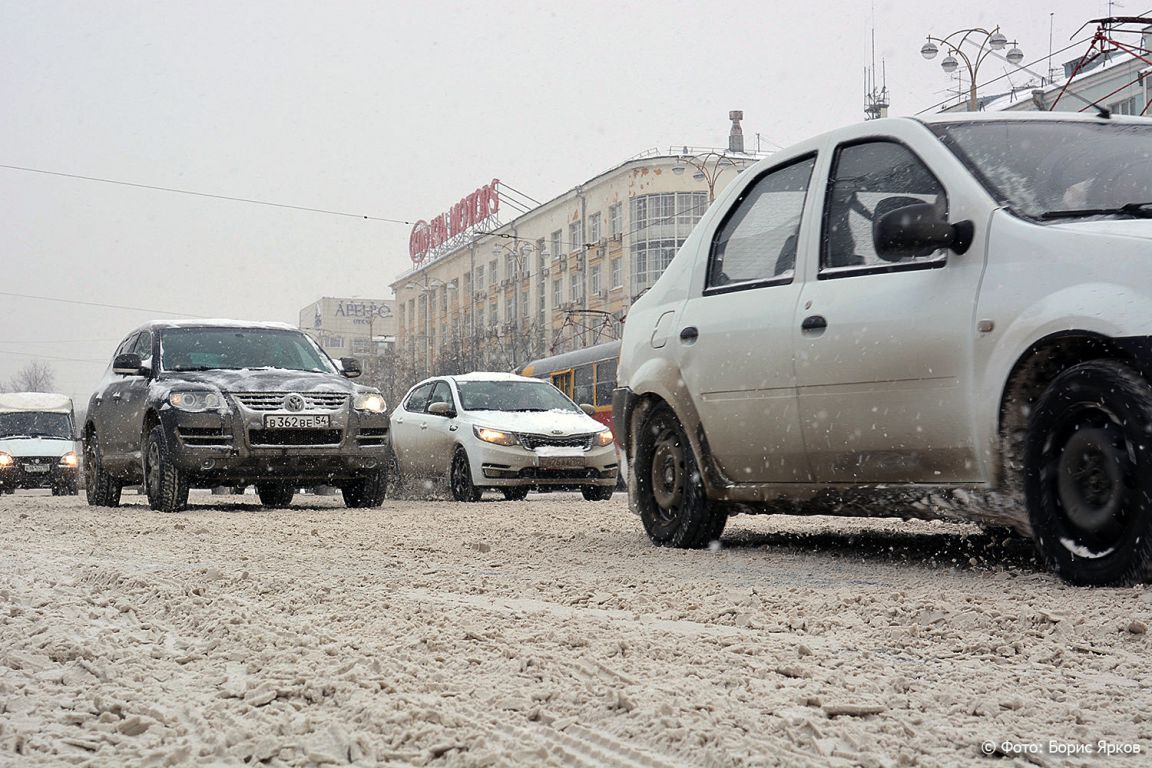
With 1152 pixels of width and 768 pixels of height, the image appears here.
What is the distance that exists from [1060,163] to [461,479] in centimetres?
1023

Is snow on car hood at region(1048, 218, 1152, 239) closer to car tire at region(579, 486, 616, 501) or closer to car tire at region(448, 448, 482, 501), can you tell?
car tire at region(448, 448, 482, 501)

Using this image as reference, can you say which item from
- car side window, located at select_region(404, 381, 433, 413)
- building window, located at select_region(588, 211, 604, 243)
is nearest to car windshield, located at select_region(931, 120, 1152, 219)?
car side window, located at select_region(404, 381, 433, 413)

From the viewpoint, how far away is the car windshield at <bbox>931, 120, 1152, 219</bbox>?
17.3 feet

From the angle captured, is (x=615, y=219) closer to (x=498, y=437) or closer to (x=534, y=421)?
(x=534, y=421)

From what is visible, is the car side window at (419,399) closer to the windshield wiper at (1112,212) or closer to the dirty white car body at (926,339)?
the dirty white car body at (926,339)

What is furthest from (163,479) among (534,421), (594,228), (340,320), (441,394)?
(340,320)

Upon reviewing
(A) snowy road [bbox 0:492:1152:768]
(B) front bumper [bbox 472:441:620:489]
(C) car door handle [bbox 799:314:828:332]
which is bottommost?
(A) snowy road [bbox 0:492:1152:768]

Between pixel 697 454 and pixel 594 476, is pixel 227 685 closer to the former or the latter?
pixel 697 454

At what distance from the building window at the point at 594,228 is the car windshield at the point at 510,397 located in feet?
164

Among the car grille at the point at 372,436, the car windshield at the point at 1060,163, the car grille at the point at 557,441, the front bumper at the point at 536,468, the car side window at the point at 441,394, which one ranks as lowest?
the front bumper at the point at 536,468

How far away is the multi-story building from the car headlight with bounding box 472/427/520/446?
3274cm

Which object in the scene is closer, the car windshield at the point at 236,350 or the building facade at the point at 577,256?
the car windshield at the point at 236,350

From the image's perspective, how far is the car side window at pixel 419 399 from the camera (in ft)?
54.5

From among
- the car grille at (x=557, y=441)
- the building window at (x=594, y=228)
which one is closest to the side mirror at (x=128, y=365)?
the car grille at (x=557, y=441)
